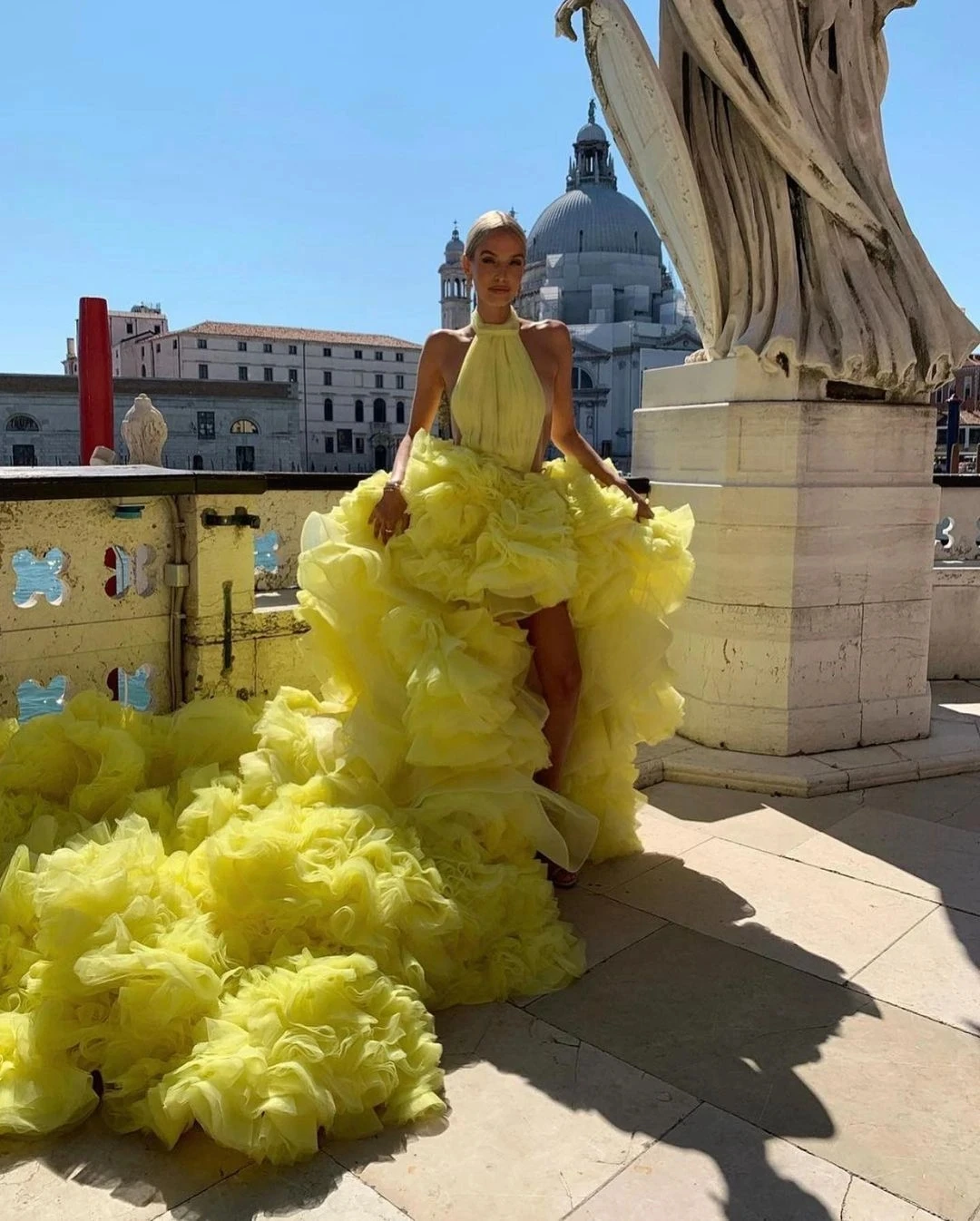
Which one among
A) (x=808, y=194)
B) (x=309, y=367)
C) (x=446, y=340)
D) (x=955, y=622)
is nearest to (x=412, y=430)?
(x=446, y=340)

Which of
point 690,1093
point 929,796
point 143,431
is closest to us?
point 690,1093

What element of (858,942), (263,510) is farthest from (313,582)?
(263,510)

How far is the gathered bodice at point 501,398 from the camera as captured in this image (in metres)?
3.29

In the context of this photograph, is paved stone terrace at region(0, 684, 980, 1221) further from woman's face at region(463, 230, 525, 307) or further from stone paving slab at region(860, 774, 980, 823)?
woman's face at region(463, 230, 525, 307)

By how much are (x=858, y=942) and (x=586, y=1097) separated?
46.5 inches

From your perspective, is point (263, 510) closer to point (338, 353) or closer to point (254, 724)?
point (254, 724)

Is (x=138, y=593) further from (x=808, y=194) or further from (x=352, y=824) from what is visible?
(x=808, y=194)

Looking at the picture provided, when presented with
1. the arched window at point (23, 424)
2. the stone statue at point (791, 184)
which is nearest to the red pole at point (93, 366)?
the stone statue at point (791, 184)

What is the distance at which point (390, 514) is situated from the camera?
319cm

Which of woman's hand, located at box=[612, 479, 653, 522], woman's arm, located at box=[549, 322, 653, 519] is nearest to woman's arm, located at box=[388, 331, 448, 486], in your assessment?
woman's arm, located at box=[549, 322, 653, 519]

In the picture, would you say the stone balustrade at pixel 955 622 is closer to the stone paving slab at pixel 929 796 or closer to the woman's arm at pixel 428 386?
the stone paving slab at pixel 929 796

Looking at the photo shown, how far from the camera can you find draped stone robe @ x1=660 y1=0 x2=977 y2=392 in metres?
4.52

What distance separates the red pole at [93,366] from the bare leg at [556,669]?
42.8 ft

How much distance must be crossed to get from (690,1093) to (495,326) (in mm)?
2346
